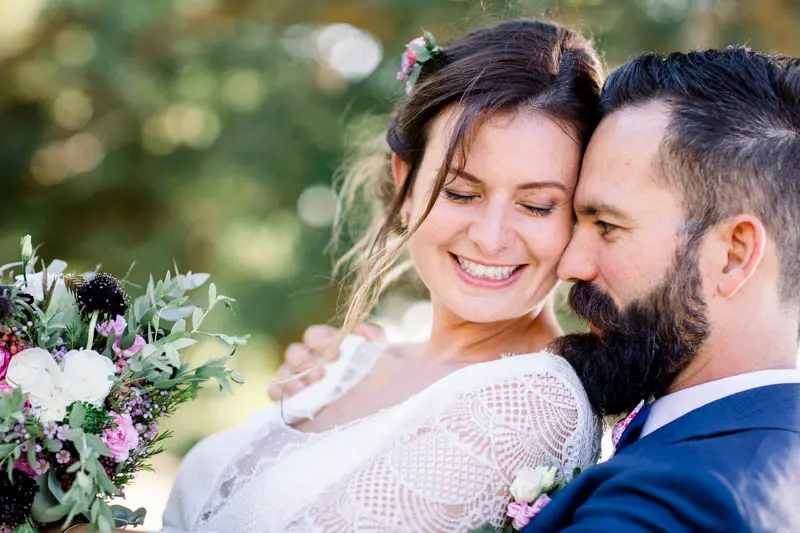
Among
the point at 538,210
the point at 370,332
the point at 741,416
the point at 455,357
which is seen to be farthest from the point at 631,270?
the point at 370,332

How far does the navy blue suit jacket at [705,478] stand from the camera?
5.51ft

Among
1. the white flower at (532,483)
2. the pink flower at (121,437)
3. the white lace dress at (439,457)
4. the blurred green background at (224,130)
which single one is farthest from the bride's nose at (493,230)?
the blurred green background at (224,130)

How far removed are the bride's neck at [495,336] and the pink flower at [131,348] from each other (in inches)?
43.0

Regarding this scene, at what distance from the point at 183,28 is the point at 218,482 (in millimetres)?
3725

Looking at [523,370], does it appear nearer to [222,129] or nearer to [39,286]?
[39,286]

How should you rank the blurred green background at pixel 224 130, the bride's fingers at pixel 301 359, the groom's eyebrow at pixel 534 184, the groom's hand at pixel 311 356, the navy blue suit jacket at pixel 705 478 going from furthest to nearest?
1. the blurred green background at pixel 224 130
2. the bride's fingers at pixel 301 359
3. the groom's hand at pixel 311 356
4. the groom's eyebrow at pixel 534 184
5. the navy blue suit jacket at pixel 705 478

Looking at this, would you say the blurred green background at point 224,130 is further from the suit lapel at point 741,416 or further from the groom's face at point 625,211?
the suit lapel at point 741,416

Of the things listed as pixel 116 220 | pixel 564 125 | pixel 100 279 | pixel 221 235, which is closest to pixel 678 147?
pixel 564 125

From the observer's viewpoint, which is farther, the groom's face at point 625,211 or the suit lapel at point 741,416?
the groom's face at point 625,211

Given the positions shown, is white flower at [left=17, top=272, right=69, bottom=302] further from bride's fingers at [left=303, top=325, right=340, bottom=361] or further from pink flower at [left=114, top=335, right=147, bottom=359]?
bride's fingers at [left=303, top=325, right=340, bottom=361]

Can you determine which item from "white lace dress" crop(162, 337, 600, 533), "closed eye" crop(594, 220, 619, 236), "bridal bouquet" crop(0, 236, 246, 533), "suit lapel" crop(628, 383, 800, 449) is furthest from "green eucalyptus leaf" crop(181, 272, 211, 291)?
"suit lapel" crop(628, 383, 800, 449)

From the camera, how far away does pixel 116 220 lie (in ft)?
19.6

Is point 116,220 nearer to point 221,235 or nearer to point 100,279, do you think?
point 221,235

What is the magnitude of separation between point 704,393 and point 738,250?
34 centimetres
